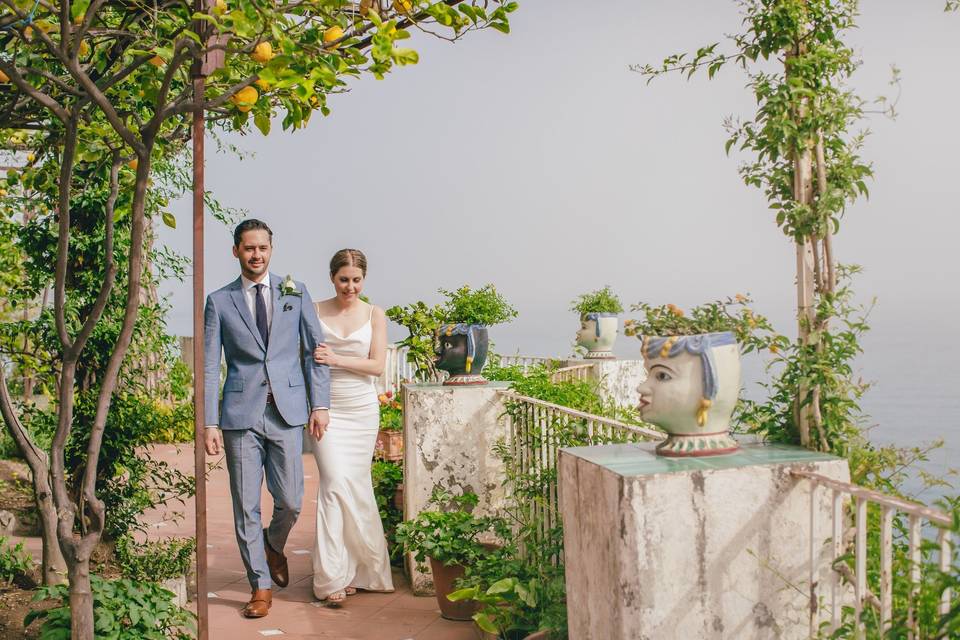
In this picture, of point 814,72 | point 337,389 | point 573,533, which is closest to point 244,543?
point 337,389

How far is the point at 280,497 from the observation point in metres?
5.16

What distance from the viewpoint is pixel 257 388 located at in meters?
4.95

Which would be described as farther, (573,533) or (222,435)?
(222,435)

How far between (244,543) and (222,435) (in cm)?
60

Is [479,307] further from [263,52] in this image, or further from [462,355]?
[263,52]

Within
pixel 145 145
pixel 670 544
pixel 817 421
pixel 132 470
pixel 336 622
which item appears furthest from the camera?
pixel 132 470

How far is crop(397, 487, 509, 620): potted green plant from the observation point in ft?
16.0

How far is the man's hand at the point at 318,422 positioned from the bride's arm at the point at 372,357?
283 millimetres

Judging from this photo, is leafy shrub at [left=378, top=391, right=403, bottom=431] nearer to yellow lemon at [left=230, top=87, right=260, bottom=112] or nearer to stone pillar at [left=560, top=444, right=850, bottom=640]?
A: yellow lemon at [left=230, top=87, right=260, bottom=112]

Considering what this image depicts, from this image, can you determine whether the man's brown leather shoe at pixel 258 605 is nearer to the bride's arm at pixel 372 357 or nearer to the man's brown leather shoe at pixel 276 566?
the man's brown leather shoe at pixel 276 566

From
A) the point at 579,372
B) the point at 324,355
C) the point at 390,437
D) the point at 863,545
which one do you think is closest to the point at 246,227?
the point at 324,355

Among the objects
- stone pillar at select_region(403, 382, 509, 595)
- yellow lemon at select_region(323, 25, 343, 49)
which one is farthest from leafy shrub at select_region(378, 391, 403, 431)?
yellow lemon at select_region(323, 25, 343, 49)

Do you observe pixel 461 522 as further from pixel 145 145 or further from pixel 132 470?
pixel 145 145

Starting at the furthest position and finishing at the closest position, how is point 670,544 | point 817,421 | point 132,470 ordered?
point 132,470
point 817,421
point 670,544
